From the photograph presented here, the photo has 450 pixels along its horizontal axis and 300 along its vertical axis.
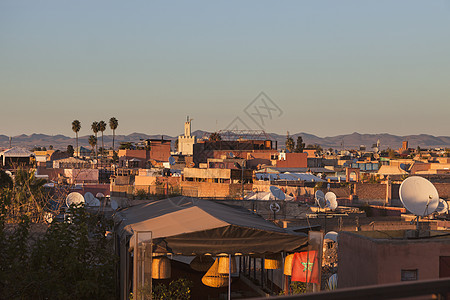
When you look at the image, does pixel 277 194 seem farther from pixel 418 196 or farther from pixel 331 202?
pixel 418 196

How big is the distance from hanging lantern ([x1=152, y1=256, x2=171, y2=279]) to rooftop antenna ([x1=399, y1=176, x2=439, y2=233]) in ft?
16.3

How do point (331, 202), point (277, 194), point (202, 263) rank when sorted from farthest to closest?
point (277, 194) < point (331, 202) < point (202, 263)

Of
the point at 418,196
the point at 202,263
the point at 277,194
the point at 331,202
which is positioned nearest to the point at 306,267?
the point at 202,263

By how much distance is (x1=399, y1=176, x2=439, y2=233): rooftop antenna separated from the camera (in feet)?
36.3

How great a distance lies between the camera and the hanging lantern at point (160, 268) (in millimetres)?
8781

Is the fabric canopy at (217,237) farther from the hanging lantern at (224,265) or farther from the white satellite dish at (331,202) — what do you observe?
the white satellite dish at (331,202)

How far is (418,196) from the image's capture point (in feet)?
37.4

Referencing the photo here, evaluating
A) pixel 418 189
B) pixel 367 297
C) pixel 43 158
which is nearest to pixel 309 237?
pixel 418 189

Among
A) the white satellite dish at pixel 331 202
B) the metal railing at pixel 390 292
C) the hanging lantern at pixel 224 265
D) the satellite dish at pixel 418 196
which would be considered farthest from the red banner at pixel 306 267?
the white satellite dish at pixel 331 202

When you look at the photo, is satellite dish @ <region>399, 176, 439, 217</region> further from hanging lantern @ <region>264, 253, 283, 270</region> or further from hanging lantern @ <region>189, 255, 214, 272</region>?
hanging lantern @ <region>189, 255, 214, 272</region>

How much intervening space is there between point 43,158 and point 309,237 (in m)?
84.7

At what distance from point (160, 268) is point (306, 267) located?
86.5 inches

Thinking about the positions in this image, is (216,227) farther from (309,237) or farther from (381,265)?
(381,265)

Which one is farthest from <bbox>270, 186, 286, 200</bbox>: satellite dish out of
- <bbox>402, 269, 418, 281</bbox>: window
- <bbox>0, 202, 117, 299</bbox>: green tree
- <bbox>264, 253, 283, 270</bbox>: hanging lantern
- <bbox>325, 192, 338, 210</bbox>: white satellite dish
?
<bbox>402, 269, 418, 281</bbox>: window
